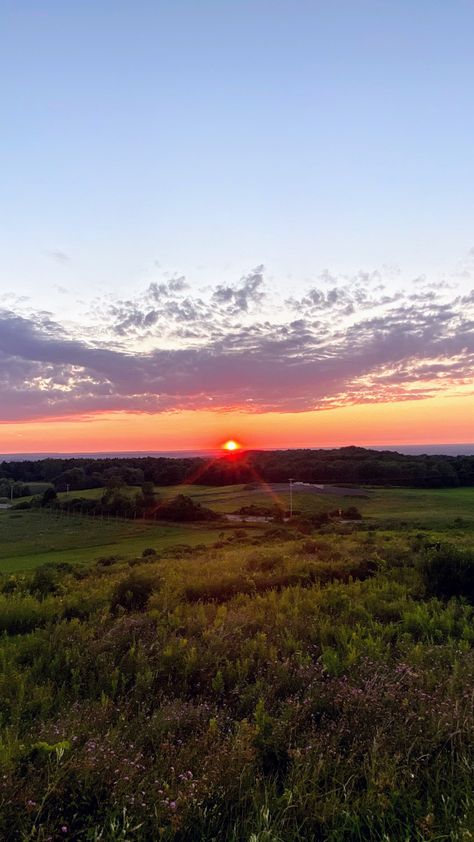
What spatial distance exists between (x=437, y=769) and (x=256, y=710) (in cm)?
142

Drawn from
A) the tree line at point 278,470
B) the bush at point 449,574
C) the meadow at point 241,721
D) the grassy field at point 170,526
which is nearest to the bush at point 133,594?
the meadow at point 241,721

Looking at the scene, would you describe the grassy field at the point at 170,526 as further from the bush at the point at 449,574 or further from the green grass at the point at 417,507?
the bush at the point at 449,574

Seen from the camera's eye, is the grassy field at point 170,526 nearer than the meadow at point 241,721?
No

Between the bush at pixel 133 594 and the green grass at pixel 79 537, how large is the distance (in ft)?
112

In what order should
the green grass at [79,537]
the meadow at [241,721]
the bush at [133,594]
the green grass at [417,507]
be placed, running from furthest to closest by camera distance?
the green grass at [417,507] < the green grass at [79,537] < the bush at [133,594] < the meadow at [241,721]

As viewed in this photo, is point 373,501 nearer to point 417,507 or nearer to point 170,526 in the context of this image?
point 417,507

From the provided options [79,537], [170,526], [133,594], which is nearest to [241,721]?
[133,594]

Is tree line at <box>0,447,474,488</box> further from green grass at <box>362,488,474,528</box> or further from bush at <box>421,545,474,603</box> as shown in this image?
bush at <box>421,545,474,603</box>

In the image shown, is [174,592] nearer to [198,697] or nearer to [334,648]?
[334,648]

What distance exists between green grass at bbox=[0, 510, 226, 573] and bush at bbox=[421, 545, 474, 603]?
35572 mm

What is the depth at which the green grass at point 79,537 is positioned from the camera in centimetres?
4716

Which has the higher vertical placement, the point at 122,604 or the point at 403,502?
the point at 122,604

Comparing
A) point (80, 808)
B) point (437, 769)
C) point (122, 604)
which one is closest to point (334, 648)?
point (437, 769)

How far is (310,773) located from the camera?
3.45 m
